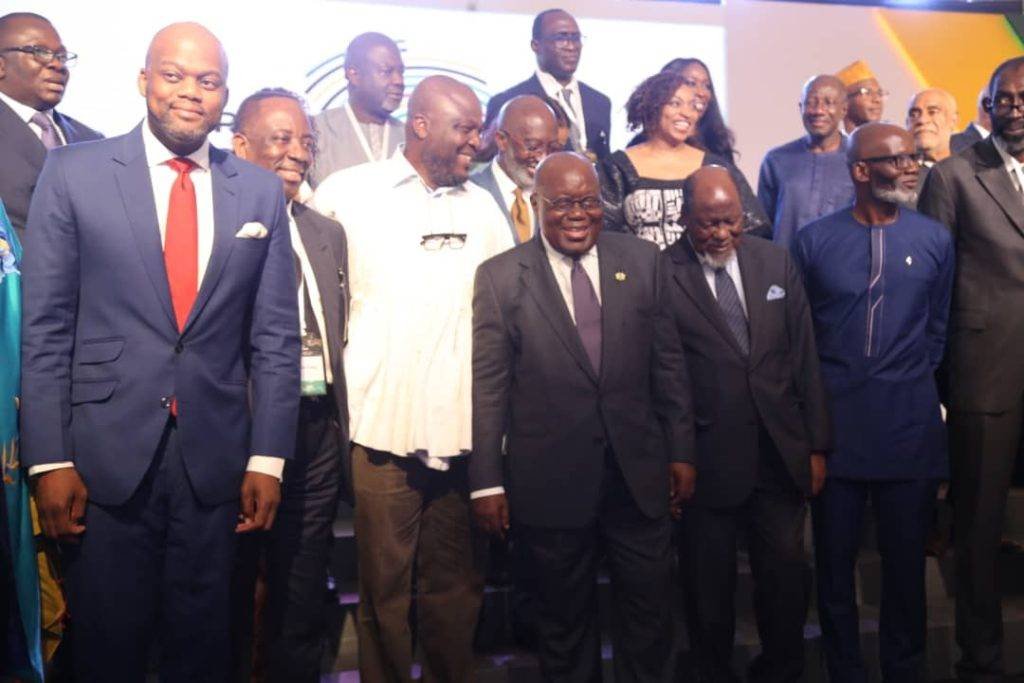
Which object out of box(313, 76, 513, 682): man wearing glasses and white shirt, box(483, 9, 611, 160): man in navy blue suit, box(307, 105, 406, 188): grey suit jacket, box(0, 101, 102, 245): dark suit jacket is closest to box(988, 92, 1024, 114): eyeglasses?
box(483, 9, 611, 160): man in navy blue suit

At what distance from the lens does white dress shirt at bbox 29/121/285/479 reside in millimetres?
2504

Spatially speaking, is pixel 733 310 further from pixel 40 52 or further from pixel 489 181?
pixel 40 52

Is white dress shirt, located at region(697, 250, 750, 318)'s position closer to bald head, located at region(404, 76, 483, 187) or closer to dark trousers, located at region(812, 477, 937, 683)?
dark trousers, located at region(812, 477, 937, 683)

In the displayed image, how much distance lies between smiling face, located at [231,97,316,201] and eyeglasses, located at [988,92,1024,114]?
91.5 inches

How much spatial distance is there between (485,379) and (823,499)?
125cm

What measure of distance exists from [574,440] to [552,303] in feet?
1.30

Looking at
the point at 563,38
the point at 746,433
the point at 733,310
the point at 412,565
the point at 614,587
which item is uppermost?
the point at 563,38

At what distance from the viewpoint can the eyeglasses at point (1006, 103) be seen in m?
3.60

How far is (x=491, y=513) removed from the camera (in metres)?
2.96

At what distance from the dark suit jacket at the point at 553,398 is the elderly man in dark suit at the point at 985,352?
1145 millimetres

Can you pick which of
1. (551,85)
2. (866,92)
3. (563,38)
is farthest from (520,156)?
(866,92)

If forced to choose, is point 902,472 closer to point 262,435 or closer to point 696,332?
point 696,332

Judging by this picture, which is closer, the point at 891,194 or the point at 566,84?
the point at 891,194

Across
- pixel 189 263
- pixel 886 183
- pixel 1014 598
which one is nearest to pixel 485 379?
pixel 189 263
